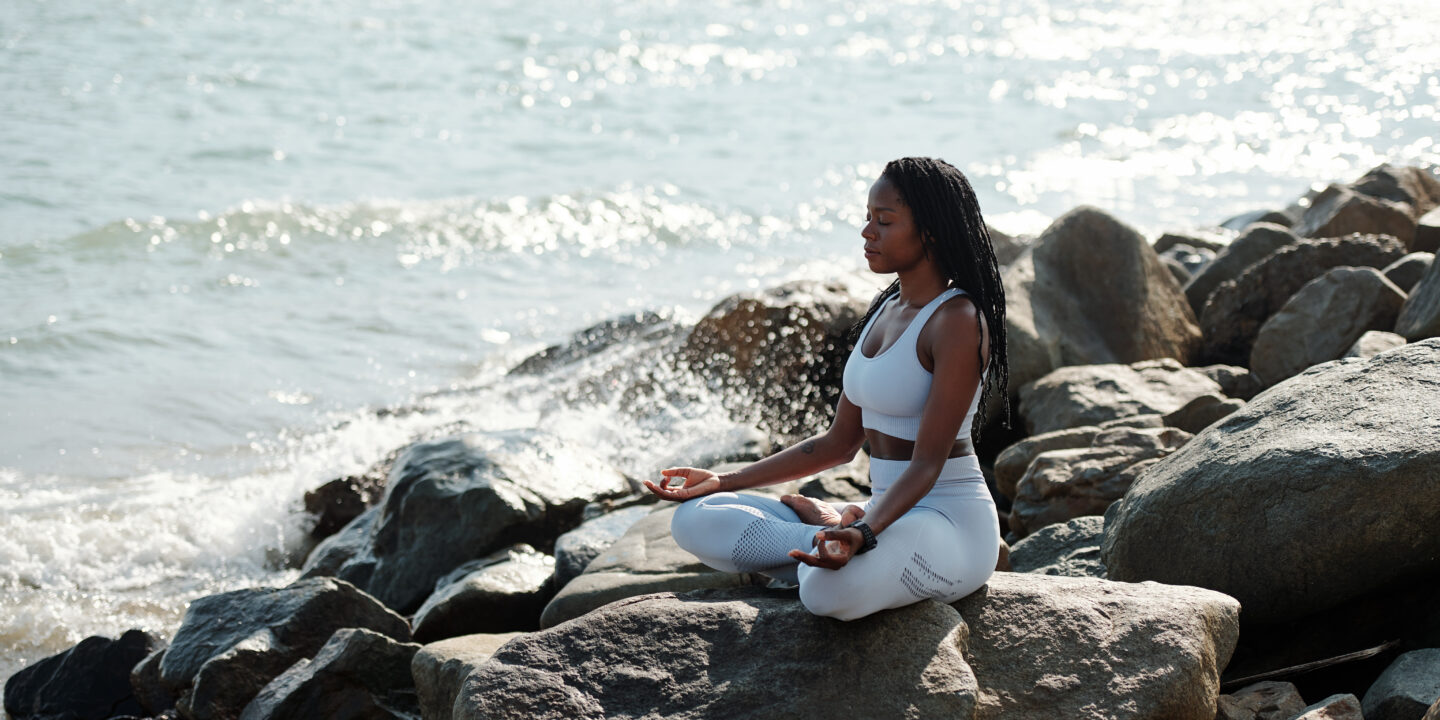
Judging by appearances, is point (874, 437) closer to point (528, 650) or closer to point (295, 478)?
point (528, 650)

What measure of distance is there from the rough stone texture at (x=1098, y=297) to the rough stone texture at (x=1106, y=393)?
0.63 m

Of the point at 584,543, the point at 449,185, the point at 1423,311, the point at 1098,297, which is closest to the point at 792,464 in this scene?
the point at 584,543

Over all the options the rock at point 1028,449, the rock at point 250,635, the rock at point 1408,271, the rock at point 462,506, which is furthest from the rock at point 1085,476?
the rock at point 250,635

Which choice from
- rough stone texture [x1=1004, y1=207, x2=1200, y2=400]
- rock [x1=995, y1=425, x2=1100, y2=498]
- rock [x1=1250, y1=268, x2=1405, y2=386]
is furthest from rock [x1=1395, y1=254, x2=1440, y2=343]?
rough stone texture [x1=1004, y1=207, x2=1200, y2=400]

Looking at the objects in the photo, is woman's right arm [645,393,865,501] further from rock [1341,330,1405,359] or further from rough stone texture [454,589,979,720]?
rock [1341,330,1405,359]

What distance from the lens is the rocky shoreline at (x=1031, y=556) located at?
11.7 feet

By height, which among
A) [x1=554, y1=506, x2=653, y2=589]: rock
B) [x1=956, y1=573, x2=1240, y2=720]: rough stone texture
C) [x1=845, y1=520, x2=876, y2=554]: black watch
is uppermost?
[x1=845, y1=520, x2=876, y2=554]: black watch

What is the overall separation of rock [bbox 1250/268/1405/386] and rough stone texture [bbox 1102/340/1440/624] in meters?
2.49

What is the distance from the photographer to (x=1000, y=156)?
1941 centimetres

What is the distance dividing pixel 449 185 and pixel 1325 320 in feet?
41.7

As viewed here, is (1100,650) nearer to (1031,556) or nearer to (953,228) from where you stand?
(953,228)

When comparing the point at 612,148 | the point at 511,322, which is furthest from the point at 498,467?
the point at 612,148

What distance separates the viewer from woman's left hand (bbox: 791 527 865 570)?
350 centimetres

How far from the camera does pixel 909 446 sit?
13.0ft
